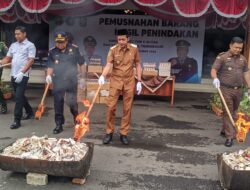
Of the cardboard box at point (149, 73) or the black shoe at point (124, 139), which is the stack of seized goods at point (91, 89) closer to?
the cardboard box at point (149, 73)

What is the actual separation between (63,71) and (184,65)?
625 centimetres

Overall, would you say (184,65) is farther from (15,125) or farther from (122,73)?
(15,125)

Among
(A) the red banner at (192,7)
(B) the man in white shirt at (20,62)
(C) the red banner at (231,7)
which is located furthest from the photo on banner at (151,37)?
(B) the man in white shirt at (20,62)

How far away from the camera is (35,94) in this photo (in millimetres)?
11352

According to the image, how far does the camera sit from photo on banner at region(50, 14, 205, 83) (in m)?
12.6

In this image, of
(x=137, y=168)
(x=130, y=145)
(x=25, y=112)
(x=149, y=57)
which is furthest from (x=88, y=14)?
(x=137, y=168)

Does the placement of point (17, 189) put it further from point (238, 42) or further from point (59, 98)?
point (238, 42)

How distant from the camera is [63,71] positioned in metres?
7.22

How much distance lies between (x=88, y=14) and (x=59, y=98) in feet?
18.1

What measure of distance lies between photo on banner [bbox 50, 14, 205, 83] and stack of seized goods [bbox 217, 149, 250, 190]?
7.65m

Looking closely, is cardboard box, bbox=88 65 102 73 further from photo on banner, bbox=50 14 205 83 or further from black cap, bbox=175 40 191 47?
black cap, bbox=175 40 191 47

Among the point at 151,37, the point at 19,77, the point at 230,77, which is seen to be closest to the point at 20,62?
the point at 19,77

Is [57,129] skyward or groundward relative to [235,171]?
groundward

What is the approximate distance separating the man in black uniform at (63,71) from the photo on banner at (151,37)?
5.40 metres
